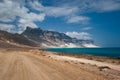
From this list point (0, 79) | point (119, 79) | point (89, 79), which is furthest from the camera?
point (119, 79)

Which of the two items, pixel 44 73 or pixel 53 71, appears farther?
pixel 53 71

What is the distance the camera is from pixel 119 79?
1603cm

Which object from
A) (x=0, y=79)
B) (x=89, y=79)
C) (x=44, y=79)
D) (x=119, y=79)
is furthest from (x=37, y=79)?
(x=119, y=79)

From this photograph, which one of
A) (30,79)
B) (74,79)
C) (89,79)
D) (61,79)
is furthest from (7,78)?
(89,79)

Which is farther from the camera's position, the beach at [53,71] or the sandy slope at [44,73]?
the beach at [53,71]

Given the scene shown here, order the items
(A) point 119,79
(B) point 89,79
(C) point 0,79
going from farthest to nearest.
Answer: (A) point 119,79 → (B) point 89,79 → (C) point 0,79

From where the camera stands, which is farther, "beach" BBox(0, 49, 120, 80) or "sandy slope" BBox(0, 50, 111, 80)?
"beach" BBox(0, 49, 120, 80)

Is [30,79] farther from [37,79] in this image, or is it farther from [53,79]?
[53,79]

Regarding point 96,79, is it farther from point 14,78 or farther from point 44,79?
point 14,78

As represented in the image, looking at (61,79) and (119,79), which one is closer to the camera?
(61,79)

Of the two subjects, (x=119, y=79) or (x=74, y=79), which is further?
(x=119, y=79)

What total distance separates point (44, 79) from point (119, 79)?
22.2 feet

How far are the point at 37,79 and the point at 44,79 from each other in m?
0.51

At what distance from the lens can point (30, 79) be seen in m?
13.5
